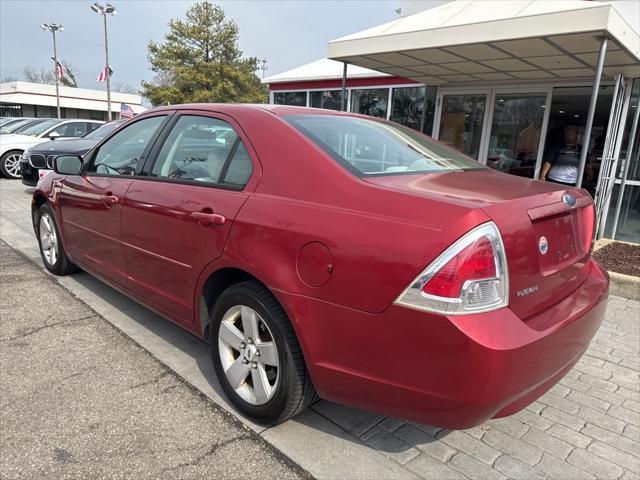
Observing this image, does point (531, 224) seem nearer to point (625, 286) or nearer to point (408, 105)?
point (625, 286)

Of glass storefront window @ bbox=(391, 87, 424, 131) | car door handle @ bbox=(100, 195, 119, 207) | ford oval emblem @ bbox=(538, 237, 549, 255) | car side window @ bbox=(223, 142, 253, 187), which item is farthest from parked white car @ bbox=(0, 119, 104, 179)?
ford oval emblem @ bbox=(538, 237, 549, 255)

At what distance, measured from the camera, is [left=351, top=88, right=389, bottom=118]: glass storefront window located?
11.5 m

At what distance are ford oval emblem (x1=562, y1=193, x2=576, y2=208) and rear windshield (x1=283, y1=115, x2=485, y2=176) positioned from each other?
64cm

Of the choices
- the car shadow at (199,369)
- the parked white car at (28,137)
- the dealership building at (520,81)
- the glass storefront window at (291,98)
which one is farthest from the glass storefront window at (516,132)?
the parked white car at (28,137)

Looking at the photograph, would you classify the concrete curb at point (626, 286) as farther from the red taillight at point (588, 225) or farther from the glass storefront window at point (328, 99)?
the glass storefront window at point (328, 99)

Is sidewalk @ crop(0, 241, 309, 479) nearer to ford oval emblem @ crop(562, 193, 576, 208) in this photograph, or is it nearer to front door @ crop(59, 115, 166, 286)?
front door @ crop(59, 115, 166, 286)

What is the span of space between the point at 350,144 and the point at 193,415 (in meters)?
1.68

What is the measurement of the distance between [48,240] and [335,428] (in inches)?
143

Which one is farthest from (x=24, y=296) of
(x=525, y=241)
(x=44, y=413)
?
(x=525, y=241)

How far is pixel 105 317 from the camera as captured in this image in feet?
12.3

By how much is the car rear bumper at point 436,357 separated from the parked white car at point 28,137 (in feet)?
38.8

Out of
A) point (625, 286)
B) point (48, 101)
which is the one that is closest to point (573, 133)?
point (625, 286)

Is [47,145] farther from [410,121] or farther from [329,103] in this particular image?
[410,121]

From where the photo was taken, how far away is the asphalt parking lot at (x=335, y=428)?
2236 mm
